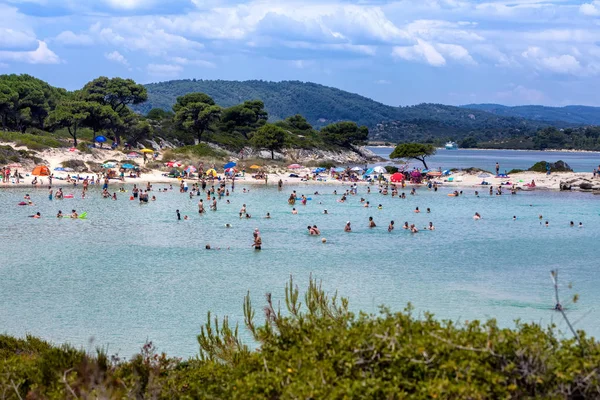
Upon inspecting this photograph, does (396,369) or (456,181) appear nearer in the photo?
(396,369)

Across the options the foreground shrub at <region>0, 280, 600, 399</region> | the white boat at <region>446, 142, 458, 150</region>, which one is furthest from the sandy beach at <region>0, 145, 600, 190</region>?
the white boat at <region>446, 142, 458, 150</region>

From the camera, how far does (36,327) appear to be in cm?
1844

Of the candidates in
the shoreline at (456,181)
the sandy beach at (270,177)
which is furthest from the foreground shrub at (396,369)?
the sandy beach at (270,177)

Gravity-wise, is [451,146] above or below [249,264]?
above

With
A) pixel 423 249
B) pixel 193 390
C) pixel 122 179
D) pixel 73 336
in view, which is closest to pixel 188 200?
pixel 122 179

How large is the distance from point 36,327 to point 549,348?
13663 mm

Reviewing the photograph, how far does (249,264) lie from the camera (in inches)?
1088

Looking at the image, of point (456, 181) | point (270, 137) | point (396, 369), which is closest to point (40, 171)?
point (270, 137)

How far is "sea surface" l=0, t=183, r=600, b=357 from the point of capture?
19766 mm

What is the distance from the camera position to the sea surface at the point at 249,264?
19.8 metres

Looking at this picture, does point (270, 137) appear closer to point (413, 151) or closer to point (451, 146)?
point (413, 151)

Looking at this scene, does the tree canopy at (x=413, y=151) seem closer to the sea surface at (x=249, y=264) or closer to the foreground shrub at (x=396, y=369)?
the sea surface at (x=249, y=264)

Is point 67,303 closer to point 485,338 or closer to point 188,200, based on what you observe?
point 485,338

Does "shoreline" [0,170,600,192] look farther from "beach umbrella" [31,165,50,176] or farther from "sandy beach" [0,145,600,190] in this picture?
"beach umbrella" [31,165,50,176]
